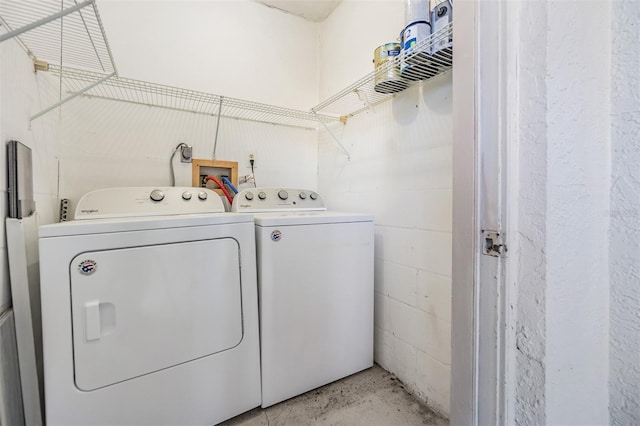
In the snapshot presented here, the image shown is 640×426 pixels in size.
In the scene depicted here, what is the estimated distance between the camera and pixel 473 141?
667mm

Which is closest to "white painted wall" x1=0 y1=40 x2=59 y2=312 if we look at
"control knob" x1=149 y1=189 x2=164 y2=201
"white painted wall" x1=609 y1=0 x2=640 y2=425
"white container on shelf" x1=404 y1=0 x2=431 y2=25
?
"control knob" x1=149 y1=189 x2=164 y2=201

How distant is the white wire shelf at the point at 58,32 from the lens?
1037mm

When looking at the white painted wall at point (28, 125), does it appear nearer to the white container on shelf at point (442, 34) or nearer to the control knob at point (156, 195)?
the control knob at point (156, 195)

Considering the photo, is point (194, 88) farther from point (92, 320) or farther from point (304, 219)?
point (92, 320)

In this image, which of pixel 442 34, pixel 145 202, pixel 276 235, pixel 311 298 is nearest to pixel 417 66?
pixel 442 34

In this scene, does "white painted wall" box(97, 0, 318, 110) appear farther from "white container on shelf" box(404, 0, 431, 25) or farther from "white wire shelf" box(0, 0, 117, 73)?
"white container on shelf" box(404, 0, 431, 25)

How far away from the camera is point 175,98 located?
166cm

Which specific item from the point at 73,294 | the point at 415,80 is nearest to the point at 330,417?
the point at 73,294

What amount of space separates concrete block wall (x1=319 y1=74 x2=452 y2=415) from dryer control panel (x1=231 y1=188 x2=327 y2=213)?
302 millimetres

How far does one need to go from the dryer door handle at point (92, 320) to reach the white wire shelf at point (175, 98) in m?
1.00

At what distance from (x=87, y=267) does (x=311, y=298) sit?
921 millimetres

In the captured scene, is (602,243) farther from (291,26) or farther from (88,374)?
(291,26)

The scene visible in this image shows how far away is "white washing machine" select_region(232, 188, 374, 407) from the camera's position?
1271 mm

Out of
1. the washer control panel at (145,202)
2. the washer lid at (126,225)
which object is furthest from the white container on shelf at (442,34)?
the washer control panel at (145,202)
